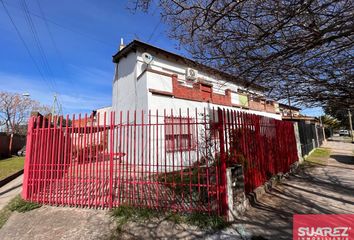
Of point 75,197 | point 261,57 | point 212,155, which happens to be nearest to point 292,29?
point 261,57

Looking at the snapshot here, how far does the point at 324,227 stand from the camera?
3582 mm

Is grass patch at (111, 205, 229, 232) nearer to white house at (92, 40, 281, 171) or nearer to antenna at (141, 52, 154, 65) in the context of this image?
white house at (92, 40, 281, 171)

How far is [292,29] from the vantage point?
11.9 feet

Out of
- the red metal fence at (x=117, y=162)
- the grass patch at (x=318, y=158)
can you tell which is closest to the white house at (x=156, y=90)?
the red metal fence at (x=117, y=162)

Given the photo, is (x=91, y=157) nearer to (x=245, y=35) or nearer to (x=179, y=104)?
(x=245, y=35)

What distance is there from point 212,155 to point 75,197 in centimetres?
395

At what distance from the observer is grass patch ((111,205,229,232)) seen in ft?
14.1

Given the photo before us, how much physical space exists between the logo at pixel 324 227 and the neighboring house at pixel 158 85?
557 centimetres

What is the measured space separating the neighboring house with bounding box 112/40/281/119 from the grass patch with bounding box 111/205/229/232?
5826 millimetres

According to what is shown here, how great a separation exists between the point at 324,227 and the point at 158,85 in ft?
28.9

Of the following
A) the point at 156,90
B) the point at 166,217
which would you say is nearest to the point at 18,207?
the point at 166,217

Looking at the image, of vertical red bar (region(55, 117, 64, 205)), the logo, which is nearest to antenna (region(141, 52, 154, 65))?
vertical red bar (region(55, 117, 64, 205))

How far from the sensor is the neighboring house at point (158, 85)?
10.6 meters

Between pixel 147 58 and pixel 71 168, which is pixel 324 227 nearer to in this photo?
pixel 71 168
